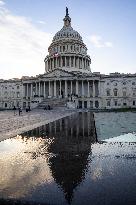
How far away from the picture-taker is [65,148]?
9102mm

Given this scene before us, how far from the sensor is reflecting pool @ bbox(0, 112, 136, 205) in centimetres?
420

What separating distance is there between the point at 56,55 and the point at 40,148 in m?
100

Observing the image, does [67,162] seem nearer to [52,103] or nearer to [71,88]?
[52,103]

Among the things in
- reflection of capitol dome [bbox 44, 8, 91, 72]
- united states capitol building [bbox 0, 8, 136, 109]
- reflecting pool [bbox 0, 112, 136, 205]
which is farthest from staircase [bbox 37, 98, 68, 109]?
reflecting pool [bbox 0, 112, 136, 205]

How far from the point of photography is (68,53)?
4176 inches

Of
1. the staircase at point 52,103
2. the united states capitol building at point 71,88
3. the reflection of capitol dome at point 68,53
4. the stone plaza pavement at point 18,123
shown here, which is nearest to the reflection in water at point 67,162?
the stone plaza pavement at point 18,123

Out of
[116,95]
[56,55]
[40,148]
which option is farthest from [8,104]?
[40,148]

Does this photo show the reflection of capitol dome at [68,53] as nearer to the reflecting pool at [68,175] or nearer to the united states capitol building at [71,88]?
the united states capitol building at [71,88]

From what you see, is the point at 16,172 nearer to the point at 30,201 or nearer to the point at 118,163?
the point at 30,201

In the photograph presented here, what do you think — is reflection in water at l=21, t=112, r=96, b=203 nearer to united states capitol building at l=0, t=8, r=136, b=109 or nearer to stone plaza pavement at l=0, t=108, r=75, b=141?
stone plaza pavement at l=0, t=108, r=75, b=141

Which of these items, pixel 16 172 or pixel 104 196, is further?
pixel 16 172

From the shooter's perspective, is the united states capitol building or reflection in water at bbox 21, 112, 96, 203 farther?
the united states capitol building

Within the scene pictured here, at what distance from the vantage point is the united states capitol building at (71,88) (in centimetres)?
8906

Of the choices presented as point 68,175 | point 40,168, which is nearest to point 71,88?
point 40,168
